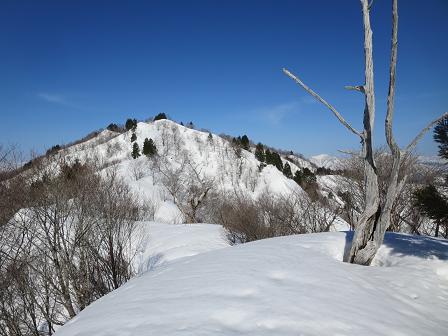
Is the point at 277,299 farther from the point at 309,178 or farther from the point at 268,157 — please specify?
the point at 268,157

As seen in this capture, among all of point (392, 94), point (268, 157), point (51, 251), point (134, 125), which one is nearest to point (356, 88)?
point (392, 94)

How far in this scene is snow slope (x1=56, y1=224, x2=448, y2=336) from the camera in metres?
2.74

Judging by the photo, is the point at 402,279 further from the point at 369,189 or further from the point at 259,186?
the point at 259,186

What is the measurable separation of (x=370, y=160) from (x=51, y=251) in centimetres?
1034

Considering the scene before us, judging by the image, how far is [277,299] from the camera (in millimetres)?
3240

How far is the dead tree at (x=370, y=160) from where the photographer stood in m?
5.48

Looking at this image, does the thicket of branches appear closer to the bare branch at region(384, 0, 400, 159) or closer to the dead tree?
the dead tree

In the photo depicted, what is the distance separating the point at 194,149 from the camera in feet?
251

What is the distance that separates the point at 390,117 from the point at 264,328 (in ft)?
15.7

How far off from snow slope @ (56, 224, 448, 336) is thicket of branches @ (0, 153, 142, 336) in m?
7.22

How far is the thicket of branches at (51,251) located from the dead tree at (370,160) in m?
9.04

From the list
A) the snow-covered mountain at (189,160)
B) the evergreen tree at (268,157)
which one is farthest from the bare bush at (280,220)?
the evergreen tree at (268,157)

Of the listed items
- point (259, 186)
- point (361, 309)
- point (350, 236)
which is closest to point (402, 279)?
point (361, 309)

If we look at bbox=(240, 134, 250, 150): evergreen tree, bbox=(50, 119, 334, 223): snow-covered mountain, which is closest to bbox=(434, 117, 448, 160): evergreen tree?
bbox=(50, 119, 334, 223): snow-covered mountain
